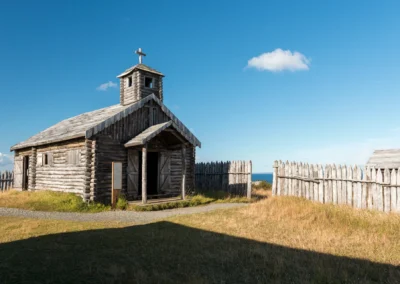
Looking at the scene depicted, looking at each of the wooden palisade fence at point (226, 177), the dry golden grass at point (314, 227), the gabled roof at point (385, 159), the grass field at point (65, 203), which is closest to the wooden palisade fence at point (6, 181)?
the grass field at point (65, 203)

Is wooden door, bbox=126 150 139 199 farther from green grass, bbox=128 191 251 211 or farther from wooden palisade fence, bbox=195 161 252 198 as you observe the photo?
wooden palisade fence, bbox=195 161 252 198

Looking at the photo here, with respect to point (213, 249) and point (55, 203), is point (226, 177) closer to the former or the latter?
point (55, 203)

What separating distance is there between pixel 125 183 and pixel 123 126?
3.13 m

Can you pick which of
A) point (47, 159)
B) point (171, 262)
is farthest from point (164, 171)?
point (171, 262)

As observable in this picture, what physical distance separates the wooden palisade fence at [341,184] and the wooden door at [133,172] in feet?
24.9

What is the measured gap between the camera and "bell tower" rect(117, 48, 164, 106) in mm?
18594

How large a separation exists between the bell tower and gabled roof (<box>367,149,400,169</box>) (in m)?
13.5

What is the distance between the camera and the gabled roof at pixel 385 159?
16.7 m

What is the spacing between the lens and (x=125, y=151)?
16.5 m

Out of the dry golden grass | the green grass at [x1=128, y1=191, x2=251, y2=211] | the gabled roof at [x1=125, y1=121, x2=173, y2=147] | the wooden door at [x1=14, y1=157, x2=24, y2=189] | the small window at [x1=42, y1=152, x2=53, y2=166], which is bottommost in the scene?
the green grass at [x1=128, y1=191, x2=251, y2=211]

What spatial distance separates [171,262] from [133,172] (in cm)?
1113

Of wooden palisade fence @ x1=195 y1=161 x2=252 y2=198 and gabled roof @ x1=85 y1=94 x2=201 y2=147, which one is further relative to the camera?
wooden palisade fence @ x1=195 y1=161 x2=252 y2=198

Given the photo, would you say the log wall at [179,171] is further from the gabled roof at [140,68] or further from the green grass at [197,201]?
the gabled roof at [140,68]

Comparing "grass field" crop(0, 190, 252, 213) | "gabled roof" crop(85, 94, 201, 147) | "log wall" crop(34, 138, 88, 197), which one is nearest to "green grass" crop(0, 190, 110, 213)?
"grass field" crop(0, 190, 252, 213)
